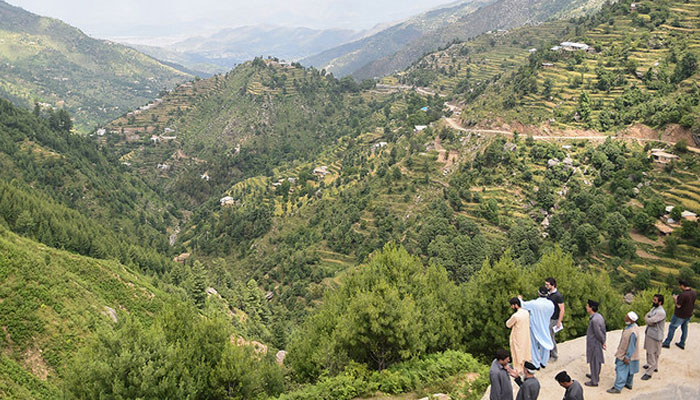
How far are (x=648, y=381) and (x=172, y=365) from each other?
19288 millimetres

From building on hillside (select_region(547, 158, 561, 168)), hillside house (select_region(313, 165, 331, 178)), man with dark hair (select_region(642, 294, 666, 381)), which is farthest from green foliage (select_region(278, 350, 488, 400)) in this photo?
hillside house (select_region(313, 165, 331, 178))

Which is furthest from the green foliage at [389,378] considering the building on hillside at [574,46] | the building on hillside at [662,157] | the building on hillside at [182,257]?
the building on hillside at [574,46]

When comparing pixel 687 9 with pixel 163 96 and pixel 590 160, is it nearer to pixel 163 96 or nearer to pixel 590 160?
pixel 590 160

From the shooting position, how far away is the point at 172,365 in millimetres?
17625

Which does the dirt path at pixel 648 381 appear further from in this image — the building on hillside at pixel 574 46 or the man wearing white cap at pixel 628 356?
the building on hillside at pixel 574 46

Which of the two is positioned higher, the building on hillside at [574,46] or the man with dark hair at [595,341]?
the building on hillside at [574,46]

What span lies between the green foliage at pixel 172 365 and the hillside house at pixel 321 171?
83.4 m

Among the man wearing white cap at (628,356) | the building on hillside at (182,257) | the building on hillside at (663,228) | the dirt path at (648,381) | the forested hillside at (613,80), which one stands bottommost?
the building on hillside at (182,257)

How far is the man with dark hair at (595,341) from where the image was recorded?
13641 mm

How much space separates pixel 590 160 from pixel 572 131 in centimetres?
885

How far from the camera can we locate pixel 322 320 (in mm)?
26328

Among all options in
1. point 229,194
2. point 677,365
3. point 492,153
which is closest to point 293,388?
point 677,365

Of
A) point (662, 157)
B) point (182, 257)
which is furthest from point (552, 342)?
point (182, 257)

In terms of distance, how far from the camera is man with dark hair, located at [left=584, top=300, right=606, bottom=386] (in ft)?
44.8
